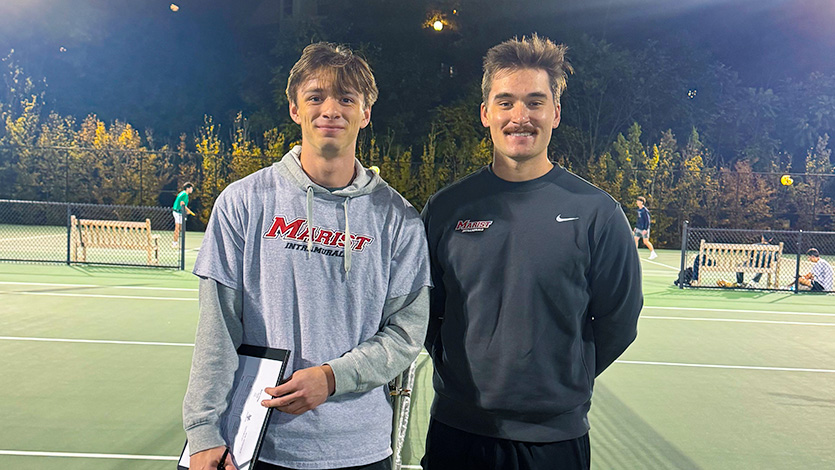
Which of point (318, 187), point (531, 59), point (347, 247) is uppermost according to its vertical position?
point (531, 59)

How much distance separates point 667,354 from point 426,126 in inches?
1084

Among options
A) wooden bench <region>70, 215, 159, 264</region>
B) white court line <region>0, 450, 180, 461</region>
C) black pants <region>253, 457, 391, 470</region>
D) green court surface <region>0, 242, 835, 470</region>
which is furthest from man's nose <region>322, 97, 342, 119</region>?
wooden bench <region>70, 215, 159, 264</region>

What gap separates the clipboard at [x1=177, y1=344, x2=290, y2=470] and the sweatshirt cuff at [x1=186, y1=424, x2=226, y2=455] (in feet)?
0.17

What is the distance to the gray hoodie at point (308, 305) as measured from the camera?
7.09ft

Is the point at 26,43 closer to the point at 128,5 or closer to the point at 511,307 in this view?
the point at 128,5

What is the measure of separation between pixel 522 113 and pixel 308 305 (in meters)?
1.05

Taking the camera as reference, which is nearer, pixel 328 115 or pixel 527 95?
pixel 328 115

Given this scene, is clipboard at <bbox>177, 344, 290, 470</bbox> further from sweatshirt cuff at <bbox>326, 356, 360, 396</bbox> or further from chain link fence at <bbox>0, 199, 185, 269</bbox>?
chain link fence at <bbox>0, 199, 185, 269</bbox>

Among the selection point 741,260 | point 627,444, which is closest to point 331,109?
point 627,444

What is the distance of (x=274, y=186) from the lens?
7.62ft

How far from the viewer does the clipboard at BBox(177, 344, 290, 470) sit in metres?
2.09

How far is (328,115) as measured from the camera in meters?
2.33

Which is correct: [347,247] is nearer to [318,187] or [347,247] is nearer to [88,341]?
[318,187]

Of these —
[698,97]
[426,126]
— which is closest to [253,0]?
[426,126]
